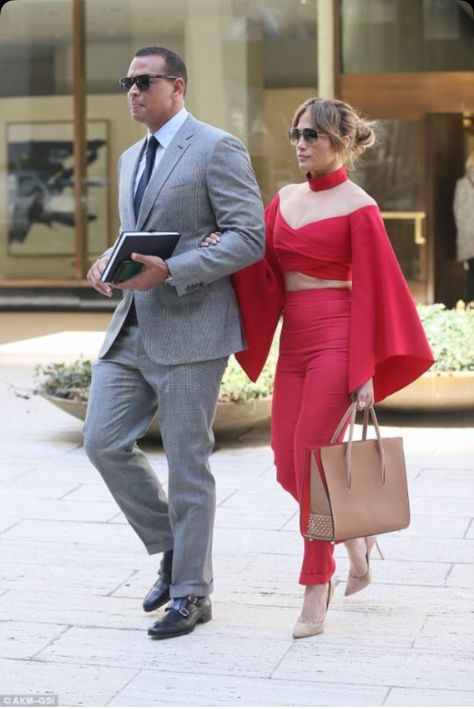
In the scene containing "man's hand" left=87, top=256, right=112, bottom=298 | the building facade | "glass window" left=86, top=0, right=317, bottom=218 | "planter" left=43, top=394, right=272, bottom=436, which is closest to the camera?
"man's hand" left=87, top=256, right=112, bottom=298

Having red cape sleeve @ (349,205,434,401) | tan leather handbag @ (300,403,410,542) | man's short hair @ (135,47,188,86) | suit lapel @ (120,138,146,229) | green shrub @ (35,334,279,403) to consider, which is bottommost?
green shrub @ (35,334,279,403)

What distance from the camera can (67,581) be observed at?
5504 millimetres

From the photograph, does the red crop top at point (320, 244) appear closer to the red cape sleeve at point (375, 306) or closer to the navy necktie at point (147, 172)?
the red cape sleeve at point (375, 306)

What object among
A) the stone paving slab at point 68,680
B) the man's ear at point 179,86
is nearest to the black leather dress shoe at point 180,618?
the stone paving slab at point 68,680

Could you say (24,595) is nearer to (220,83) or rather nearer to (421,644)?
(421,644)

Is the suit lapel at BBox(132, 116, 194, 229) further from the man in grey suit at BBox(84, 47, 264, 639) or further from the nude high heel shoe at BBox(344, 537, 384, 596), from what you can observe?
the nude high heel shoe at BBox(344, 537, 384, 596)

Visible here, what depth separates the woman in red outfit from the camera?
470 cm

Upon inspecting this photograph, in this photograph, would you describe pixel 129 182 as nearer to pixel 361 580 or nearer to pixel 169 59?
pixel 169 59

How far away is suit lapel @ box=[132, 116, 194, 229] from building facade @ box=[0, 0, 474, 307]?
1153 centimetres

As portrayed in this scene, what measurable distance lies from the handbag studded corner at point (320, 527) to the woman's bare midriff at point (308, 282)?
808 mm

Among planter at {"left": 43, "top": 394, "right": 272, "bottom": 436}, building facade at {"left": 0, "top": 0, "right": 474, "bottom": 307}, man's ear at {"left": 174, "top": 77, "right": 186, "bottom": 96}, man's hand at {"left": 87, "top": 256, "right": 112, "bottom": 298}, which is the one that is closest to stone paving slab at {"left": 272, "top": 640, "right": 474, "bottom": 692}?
man's hand at {"left": 87, "top": 256, "right": 112, "bottom": 298}

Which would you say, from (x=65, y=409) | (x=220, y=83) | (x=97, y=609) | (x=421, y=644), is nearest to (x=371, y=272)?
(x=421, y=644)

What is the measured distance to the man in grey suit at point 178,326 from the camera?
468 cm

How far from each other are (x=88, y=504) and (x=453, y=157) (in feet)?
34.0
